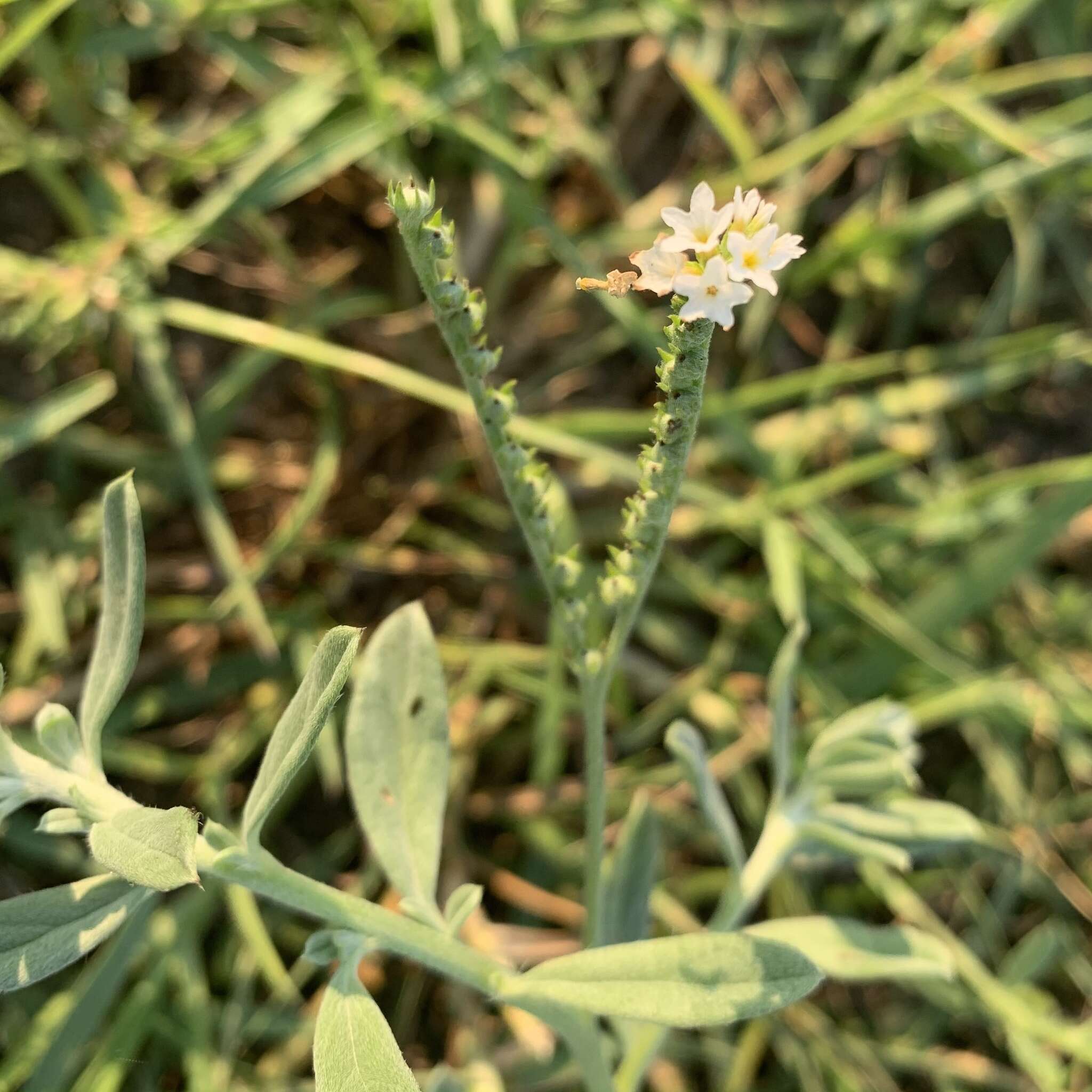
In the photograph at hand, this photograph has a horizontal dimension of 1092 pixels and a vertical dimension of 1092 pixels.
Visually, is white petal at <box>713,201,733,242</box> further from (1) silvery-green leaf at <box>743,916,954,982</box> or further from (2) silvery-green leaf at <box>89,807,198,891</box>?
(1) silvery-green leaf at <box>743,916,954,982</box>

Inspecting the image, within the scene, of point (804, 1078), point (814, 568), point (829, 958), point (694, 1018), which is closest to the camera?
point (694, 1018)

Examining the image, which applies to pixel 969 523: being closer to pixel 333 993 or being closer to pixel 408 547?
pixel 408 547

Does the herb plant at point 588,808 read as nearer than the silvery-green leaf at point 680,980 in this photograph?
Yes

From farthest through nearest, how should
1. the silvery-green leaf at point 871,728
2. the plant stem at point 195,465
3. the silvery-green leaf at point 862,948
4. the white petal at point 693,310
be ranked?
the plant stem at point 195,465 → the silvery-green leaf at point 871,728 → the silvery-green leaf at point 862,948 → the white petal at point 693,310

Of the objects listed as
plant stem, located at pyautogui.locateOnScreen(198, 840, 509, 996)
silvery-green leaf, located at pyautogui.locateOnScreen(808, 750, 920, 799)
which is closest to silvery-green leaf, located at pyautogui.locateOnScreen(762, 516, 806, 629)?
silvery-green leaf, located at pyautogui.locateOnScreen(808, 750, 920, 799)

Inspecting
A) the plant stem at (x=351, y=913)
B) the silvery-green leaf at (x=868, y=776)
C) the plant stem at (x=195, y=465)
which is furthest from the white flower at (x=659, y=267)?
the plant stem at (x=195, y=465)

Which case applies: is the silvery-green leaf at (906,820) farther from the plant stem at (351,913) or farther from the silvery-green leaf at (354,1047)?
the silvery-green leaf at (354,1047)

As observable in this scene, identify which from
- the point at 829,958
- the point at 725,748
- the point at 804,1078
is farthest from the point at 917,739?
the point at 829,958

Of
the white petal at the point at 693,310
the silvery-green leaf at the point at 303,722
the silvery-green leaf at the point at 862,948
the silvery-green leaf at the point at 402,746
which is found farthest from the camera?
the silvery-green leaf at the point at 862,948
